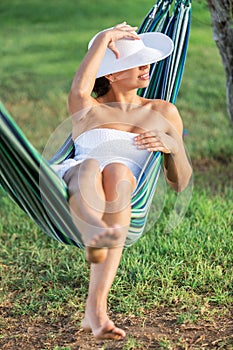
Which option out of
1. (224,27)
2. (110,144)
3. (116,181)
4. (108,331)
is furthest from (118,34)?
(224,27)

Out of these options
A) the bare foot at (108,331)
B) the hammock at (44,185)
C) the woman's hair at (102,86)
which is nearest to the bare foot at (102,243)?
the hammock at (44,185)

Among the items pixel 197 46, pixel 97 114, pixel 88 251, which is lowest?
pixel 197 46

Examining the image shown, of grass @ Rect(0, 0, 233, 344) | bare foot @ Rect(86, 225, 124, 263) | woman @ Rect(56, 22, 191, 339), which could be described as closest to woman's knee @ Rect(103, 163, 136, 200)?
woman @ Rect(56, 22, 191, 339)

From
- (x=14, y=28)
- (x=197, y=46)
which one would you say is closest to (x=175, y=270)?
(x=197, y=46)

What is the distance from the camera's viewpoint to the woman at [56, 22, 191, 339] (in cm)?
218

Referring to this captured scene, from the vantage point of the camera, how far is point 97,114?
2480mm

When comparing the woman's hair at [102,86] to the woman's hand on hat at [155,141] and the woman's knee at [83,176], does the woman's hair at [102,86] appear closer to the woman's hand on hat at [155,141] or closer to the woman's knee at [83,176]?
the woman's hand on hat at [155,141]

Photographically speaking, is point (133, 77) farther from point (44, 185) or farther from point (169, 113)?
point (44, 185)

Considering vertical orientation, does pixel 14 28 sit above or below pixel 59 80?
below

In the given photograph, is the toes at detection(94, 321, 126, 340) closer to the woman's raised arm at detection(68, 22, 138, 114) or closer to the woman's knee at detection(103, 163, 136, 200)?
the woman's knee at detection(103, 163, 136, 200)

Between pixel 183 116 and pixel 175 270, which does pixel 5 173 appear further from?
pixel 183 116

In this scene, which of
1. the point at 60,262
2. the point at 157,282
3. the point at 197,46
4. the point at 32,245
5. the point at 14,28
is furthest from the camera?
the point at 14,28

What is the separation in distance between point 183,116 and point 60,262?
3.12 m

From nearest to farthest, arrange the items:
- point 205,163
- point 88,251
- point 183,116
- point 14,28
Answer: point 88,251
point 205,163
point 183,116
point 14,28
